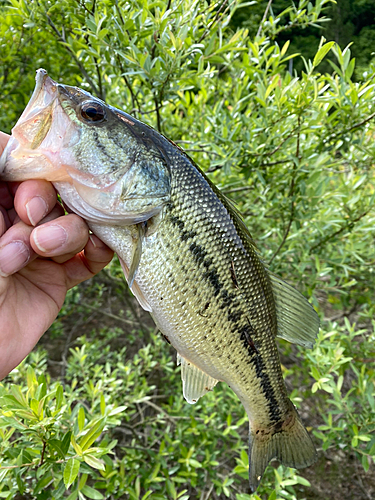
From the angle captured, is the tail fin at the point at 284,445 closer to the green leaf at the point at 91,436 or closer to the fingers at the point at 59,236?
the green leaf at the point at 91,436

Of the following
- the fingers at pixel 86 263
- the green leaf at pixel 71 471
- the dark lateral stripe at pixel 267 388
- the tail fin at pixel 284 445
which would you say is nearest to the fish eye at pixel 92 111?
the fingers at pixel 86 263

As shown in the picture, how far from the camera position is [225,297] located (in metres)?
1.24

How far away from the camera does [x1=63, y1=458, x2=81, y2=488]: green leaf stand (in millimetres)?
1146

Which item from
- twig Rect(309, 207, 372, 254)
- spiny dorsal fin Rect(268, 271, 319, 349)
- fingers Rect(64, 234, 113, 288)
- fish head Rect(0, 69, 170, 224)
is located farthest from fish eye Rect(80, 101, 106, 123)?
twig Rect(309, 207, 372, 254)

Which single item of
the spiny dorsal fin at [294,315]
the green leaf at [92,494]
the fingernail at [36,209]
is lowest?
the green leaf at [92,494]

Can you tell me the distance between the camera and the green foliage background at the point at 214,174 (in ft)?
4.70

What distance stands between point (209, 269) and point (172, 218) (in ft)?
0.77

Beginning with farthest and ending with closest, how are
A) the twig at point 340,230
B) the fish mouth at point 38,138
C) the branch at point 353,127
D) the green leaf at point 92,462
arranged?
the twig at point 340,230
the branch at point 353,127
the green leaf at point 92,462
the fish mouth at point 38,138

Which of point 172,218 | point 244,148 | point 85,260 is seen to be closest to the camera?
point 172,218

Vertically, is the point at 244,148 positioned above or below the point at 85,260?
above

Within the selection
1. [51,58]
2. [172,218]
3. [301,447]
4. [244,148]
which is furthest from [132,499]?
[51,58]

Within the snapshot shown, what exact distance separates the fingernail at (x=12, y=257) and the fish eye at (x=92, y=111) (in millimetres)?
460

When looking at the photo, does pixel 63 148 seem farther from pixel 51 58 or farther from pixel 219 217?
pixel 51 58

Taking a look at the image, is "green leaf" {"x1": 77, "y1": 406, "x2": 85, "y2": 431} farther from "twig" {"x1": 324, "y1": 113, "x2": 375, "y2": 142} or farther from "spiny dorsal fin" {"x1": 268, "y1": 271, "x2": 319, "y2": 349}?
"twig" {"x1": 324, "y1": 113, "x2": 375, "y2": 142}
